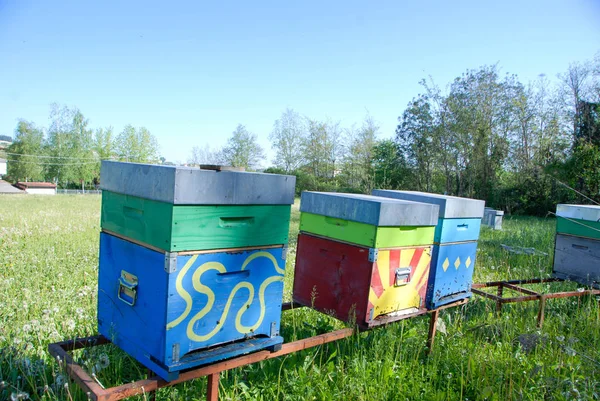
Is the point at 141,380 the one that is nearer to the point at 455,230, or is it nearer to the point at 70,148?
the point at 455,230

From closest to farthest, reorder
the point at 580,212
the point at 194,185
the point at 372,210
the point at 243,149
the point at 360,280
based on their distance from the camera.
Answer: the point at 194,185, the point at 372,210, the point at 360,280, the point at 580,212, the point at 243,149

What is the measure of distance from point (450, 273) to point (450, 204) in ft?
1.91

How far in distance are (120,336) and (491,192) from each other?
21504mm

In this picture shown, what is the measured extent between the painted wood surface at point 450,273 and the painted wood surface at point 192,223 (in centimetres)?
151

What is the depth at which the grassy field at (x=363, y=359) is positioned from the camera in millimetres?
2594

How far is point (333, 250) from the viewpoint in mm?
2863

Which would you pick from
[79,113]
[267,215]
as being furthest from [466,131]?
[79,113]

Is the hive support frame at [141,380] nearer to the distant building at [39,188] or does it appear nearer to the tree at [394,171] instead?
the tree at [394,171]

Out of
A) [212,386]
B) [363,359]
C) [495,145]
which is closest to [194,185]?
[212,386]

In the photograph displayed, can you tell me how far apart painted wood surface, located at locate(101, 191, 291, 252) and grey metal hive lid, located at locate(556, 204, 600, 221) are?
3.83 meters

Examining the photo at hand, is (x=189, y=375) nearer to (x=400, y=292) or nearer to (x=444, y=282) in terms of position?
(x=400, y=292)

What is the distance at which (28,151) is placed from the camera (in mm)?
47562

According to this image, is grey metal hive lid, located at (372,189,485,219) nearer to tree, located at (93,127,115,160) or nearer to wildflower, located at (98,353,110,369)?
wildflower, located at (98,353,110,369)

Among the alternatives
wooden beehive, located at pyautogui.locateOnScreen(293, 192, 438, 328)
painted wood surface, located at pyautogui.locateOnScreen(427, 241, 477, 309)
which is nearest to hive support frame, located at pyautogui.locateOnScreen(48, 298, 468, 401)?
wooden beehive, located at pyautogui.locateOnScreen(293, 192, 438, 328)
